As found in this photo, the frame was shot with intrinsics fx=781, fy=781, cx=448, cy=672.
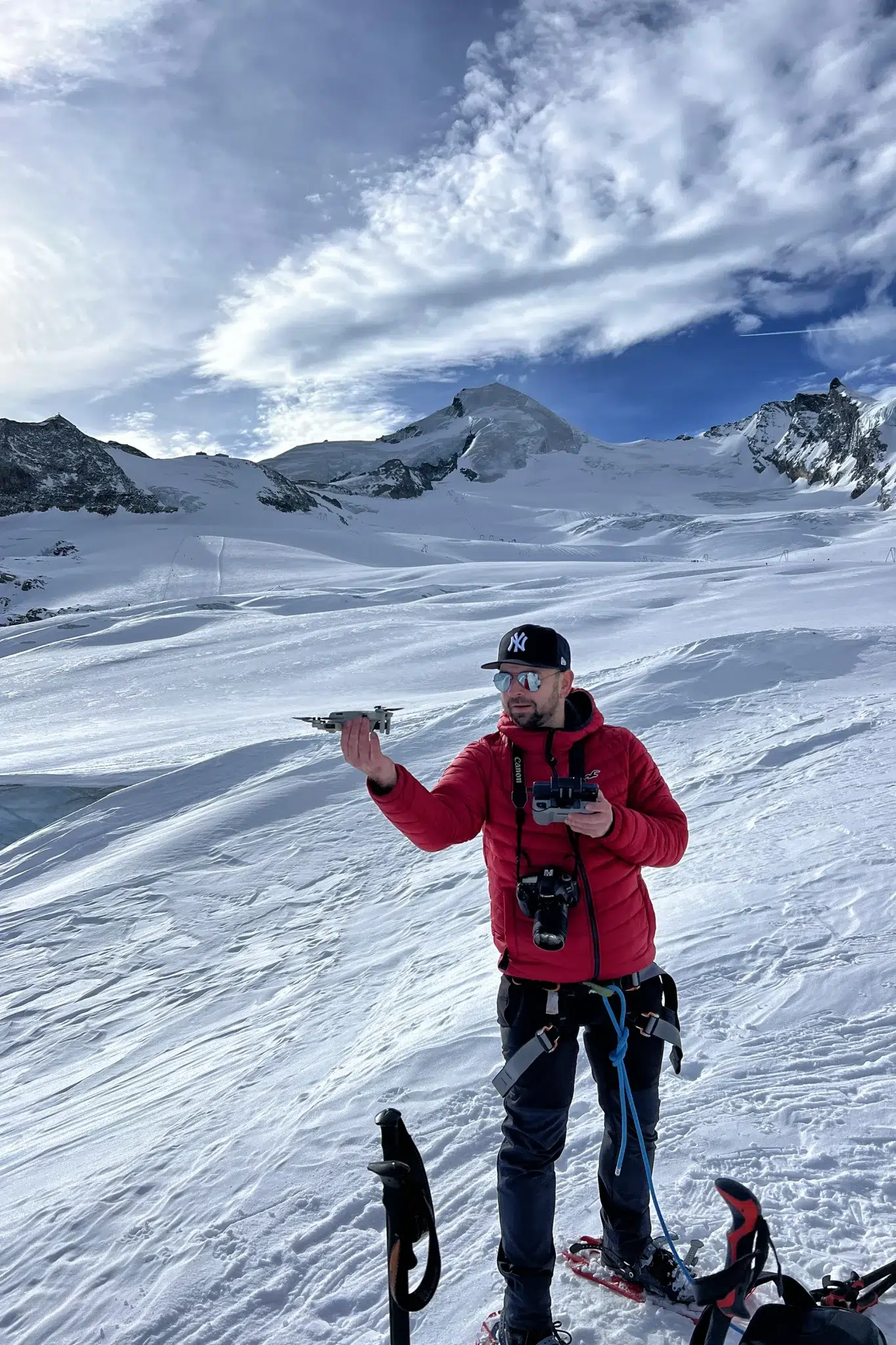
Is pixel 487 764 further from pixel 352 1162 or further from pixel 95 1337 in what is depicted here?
pixel 95 1337

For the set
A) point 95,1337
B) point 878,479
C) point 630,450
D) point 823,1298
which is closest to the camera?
point 823,1298

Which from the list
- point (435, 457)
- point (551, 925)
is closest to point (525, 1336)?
point (551, 925)

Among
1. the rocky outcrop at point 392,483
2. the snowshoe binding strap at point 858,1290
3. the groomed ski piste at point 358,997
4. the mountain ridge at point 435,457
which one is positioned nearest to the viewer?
the snowshoe binding strap at point 858,1290

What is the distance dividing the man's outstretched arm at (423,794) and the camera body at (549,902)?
0.86 feet

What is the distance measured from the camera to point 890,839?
5.18m

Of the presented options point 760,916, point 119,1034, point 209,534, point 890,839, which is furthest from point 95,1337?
point 209,534

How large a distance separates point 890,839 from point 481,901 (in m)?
3.00

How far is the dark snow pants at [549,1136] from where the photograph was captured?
236 cm

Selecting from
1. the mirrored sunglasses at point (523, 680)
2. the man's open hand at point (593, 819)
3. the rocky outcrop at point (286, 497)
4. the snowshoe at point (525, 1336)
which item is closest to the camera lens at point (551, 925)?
the man's open hand at point (593, 819)

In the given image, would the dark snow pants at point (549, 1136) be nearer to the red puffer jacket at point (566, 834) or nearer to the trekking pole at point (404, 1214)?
the red puffer jacket at point (566, 834)

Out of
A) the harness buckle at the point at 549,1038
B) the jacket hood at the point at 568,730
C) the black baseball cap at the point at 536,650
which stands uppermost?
the black baseball cap at the point at 536,650

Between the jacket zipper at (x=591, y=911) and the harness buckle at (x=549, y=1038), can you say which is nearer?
the harness buckle at (x=549, y=1038)

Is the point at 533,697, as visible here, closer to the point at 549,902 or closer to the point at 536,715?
the point at 536,715

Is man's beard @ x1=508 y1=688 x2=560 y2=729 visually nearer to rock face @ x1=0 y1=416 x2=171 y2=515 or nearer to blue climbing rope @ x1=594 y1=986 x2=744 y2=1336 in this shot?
blue climbing rope @ x1=594 y1=986 x2=744 y2=1336
